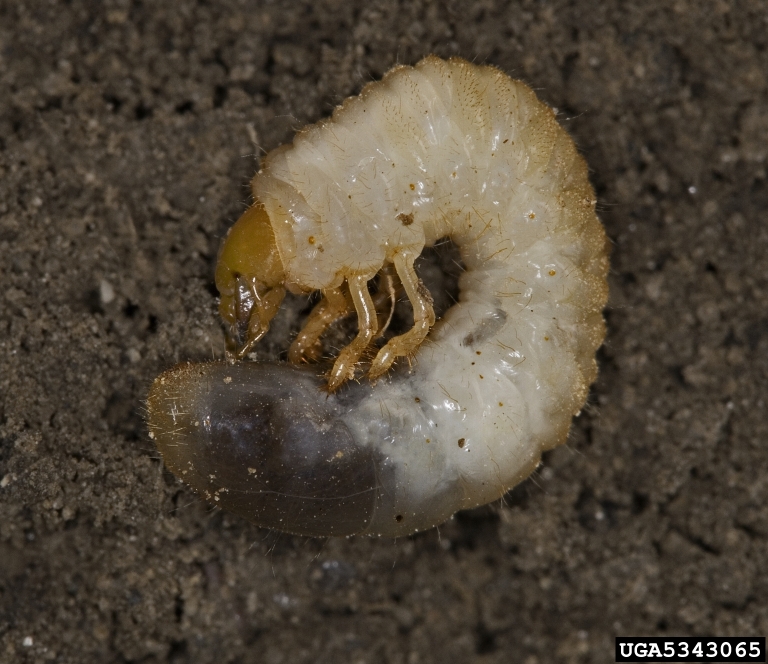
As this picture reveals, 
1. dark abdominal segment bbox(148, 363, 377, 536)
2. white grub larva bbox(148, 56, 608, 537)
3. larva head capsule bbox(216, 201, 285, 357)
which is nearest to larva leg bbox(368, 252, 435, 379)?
white grub larva bbox(148, 56, 608, 537)

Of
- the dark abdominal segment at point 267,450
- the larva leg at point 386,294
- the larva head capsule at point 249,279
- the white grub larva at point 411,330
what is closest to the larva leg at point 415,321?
the white grub larva at point 411,330

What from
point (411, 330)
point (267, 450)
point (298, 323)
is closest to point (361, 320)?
point (411, 330)

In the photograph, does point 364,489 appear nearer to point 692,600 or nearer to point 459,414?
point 459,414

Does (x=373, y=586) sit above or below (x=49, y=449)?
Answer: below

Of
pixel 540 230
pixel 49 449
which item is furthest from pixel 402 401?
pixel 49 449

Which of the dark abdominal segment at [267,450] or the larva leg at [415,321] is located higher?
the larva leg at [415,321]

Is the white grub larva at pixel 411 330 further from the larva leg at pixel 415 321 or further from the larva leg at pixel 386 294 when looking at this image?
the larva leg at pixel 386 294

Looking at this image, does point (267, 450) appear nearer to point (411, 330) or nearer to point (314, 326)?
point (314, 326)
